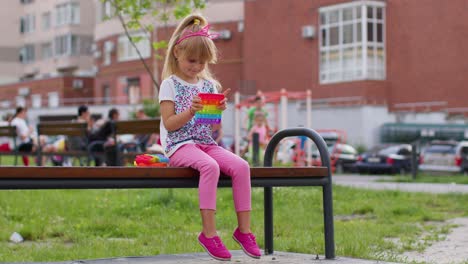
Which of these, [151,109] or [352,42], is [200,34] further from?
[151,109]

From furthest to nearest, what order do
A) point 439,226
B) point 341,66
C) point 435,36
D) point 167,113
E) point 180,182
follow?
point 341,66
point 435,36
point 439,226
point 167,113
point 180,182

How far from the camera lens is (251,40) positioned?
4634cm

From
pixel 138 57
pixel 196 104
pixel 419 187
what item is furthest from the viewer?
pixel 138 57

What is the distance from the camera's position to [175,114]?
17.6 feet

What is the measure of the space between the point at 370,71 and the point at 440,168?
1137cm

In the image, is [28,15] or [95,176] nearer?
[95,176]

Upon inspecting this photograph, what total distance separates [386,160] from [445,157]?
268 cm

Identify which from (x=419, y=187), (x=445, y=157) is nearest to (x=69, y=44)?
(x=445, y=157)

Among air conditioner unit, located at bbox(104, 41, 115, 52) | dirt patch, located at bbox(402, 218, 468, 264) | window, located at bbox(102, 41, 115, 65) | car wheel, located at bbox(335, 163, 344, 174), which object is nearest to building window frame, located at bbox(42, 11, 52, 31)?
window, located at bbox(102, 41, 115, 65)

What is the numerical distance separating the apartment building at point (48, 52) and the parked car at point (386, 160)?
3444 centimetres

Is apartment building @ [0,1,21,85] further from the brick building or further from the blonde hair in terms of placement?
the blonde hair

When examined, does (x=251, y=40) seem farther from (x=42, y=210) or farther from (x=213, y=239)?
(x=213, y=239)

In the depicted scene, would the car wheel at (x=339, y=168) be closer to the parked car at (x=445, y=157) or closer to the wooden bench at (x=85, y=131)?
the parked car at (x=445, y=157)

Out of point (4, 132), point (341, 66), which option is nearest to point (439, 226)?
point (4, 132)
